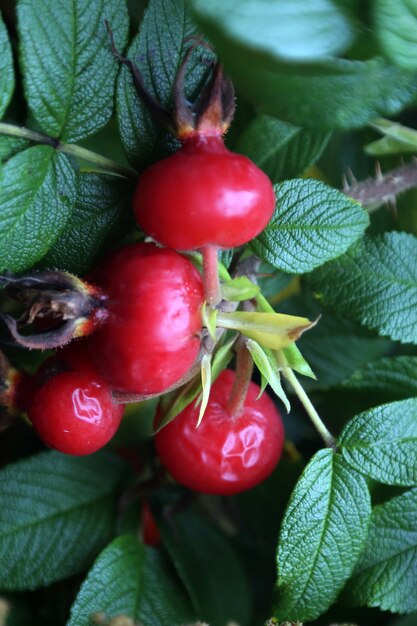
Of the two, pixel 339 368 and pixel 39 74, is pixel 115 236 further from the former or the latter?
pixel 339 368

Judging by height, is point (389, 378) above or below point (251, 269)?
below

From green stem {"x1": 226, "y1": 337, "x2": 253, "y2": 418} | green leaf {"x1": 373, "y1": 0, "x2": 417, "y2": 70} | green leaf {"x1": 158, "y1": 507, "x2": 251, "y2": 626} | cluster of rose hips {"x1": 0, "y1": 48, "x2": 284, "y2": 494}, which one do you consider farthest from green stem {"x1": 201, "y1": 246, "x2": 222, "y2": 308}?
green leaf {"x1": 158, "y1": 507, "x2": 251, "y2": 626}

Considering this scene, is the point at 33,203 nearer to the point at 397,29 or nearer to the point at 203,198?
the point at 203,198

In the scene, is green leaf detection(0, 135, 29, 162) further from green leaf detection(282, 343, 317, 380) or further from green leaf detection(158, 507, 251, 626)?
green leaf detection(158, 507, 251, 626)

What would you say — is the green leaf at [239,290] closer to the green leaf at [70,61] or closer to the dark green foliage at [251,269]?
the dark green foliage at [251,269]

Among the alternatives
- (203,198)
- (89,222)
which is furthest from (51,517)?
(203,198)

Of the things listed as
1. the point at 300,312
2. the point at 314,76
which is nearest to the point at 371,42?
the point at 314,76
